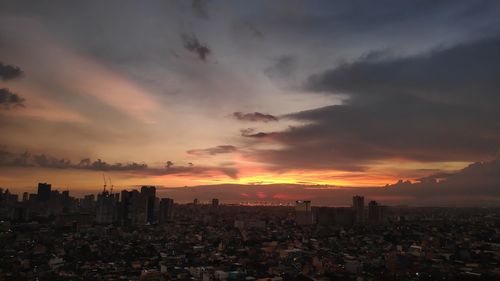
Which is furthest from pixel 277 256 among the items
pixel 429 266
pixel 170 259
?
pixel 429 266

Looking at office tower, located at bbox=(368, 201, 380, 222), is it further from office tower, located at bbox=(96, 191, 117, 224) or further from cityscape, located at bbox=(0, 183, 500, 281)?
office tower, located at bbox=(96, 191, 117, 224)

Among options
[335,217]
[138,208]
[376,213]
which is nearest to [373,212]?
[376,213]

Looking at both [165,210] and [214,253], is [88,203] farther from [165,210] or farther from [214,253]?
→ [214,253]

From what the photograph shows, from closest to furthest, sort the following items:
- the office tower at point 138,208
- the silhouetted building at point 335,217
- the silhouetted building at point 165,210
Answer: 1. the office tower at point 138,208
2. the silhouetted building at point 165,210
3. the silhouetted building at point 335,217

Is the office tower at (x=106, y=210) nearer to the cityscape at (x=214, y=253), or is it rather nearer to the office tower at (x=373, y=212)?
the cityscape at (x=214, y=253)

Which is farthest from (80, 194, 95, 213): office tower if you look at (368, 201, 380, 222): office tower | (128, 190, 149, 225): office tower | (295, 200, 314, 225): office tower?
(368, 201, 380, 222): office tower

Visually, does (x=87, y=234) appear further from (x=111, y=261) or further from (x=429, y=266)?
(x=429, y=266)

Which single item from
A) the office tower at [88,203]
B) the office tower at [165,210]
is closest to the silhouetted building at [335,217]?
the office tower at [165,210]
